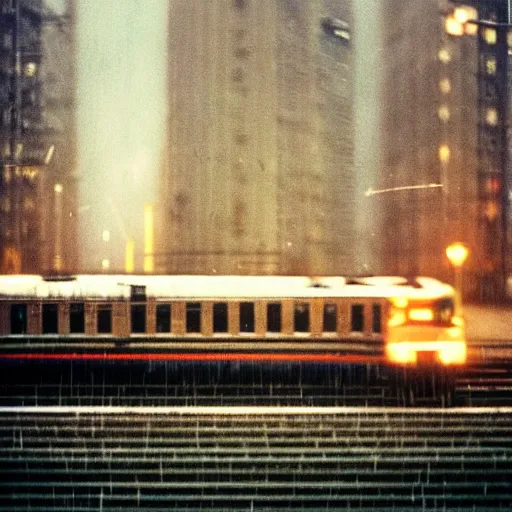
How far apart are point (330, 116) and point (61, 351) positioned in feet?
23.3

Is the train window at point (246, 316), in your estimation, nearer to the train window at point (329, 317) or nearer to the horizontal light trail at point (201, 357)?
the horizontal light trail at point (201, 357)

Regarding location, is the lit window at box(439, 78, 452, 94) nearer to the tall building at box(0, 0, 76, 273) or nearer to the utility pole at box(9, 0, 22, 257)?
the tall building at box(0, 0, 76, 273)

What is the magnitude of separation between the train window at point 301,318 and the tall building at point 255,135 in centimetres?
245

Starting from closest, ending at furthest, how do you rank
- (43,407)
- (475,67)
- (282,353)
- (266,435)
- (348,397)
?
(266,435) < (43,407) < (348,397) < (282,353) < (475,67)

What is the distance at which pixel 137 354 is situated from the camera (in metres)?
6.59

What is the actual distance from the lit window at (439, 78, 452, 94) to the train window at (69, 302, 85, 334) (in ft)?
37.3

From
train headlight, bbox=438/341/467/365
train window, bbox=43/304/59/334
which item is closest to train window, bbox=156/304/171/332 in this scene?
train window, bbox=43/304/59/334

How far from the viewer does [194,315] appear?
668cm

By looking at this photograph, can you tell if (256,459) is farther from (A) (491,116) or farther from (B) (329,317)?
(A) (491,116)

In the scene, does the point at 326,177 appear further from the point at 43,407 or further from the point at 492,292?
the point at 43,407

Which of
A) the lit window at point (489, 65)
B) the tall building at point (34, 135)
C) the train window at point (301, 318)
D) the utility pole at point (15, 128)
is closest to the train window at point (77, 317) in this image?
the train window at point (301, 318)

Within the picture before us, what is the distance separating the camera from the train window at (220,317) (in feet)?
21.8

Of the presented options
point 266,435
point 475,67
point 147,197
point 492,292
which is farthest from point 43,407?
point 475,67

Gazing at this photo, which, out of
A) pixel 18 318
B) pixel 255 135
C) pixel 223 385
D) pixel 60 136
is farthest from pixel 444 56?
pixel 18 318
